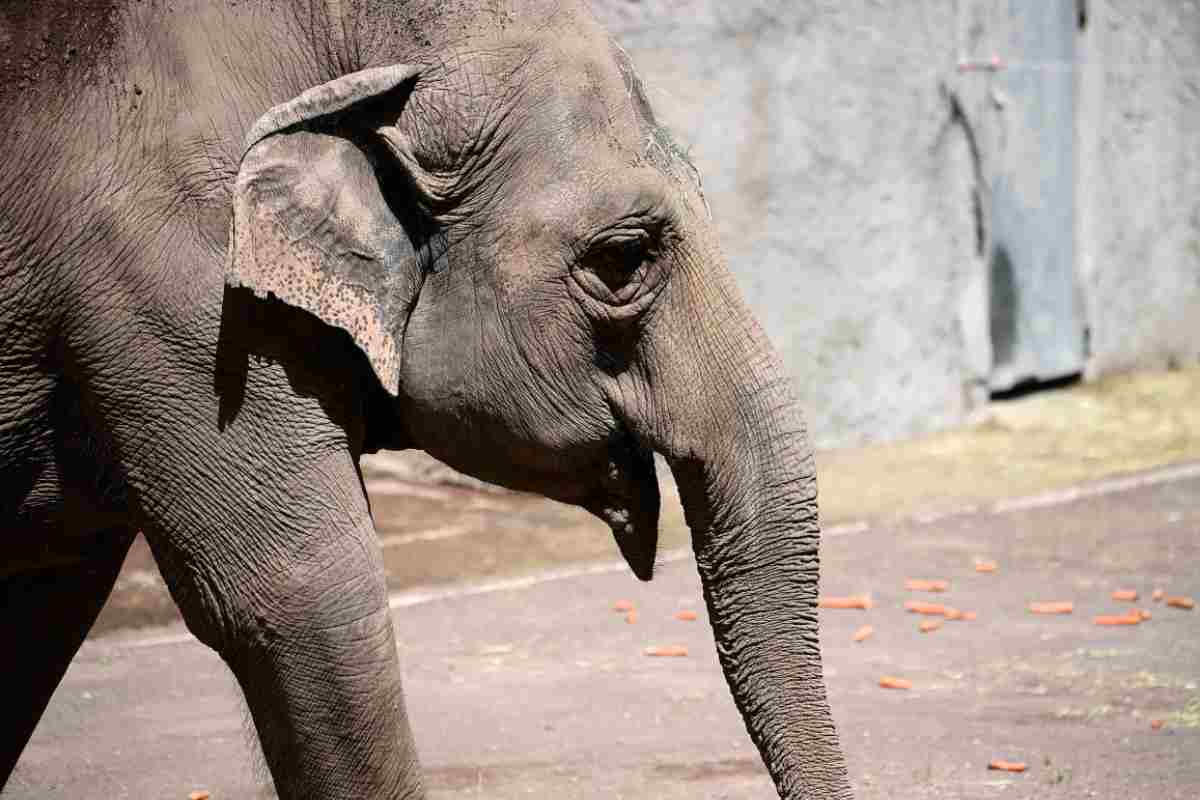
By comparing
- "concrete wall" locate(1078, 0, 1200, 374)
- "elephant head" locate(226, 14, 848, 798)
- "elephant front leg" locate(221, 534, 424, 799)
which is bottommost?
"concrete wall" locate(1078, 0, 1200, 374)

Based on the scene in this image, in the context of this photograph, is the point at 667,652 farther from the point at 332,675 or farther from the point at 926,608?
the point at 332,675

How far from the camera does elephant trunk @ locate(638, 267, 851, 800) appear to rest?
9.50 ft

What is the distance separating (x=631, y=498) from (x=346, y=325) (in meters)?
0.57

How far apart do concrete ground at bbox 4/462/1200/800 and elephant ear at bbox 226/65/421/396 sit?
55.7 inches

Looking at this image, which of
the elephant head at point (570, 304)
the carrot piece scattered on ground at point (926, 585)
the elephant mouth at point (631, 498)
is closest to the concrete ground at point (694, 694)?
the carrot piece scattered on ground at point (926, 585)

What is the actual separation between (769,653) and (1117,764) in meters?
2.08

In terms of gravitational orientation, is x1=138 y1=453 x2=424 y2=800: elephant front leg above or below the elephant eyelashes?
below

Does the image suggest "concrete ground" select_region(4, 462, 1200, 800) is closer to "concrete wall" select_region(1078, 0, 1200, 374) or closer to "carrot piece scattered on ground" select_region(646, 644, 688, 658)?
"carrot piece scattered on ground" select_region(646, 644, 688, 658)

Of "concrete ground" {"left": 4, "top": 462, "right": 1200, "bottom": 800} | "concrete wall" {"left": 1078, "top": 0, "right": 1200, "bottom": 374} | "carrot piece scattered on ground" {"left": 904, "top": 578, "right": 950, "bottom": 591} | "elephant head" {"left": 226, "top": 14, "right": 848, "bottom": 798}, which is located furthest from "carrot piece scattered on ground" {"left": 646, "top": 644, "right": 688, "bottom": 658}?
"concrete wall" {"left": 1078, "top": 0, "right": 1200, "bottom": 374}

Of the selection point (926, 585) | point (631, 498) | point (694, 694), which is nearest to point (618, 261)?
point (631, 498)

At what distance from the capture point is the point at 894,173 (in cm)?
1024

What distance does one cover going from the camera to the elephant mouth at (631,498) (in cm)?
308

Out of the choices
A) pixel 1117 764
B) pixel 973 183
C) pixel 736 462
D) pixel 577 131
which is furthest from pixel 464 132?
pixel 973 183

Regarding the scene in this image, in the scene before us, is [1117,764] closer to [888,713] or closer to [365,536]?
[888,713]
